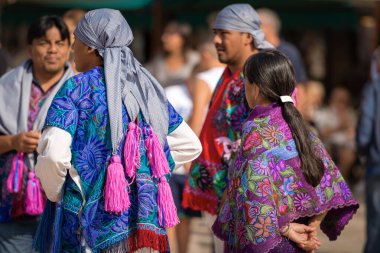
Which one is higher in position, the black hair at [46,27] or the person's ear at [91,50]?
the person's ear at [91,50]

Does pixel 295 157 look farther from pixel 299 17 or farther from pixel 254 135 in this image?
pixel 299 17

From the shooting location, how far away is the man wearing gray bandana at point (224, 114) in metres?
5.47

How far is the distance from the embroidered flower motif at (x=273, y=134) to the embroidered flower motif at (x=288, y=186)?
0.62ft

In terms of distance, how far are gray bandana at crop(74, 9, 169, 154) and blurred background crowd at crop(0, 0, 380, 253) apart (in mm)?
1828

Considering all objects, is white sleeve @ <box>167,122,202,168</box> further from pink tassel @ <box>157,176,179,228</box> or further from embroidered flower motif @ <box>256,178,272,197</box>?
embroidered flower motif @ <box>256,178,272,197</box>

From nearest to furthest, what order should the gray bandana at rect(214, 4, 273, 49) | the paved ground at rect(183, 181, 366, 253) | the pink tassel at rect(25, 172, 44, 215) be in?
the pink tassel at rect(25, 172, 44, 215)
the gray bandana at rect(214, 4, 273, 49)
the paved ground at rect(183, 181, 366, 253)

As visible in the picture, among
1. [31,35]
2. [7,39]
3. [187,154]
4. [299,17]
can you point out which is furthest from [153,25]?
[187,154]

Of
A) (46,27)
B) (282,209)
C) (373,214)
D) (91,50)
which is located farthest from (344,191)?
(373,214)

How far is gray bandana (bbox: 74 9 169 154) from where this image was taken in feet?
14.0

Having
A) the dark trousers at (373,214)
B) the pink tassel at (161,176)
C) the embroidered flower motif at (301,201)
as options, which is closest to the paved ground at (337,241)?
the dark trousers at (373,214)

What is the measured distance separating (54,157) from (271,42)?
3.69 meters

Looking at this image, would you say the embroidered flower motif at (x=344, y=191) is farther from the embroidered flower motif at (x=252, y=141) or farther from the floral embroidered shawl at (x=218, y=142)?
the floral embroidered shawl at (x=218, y=142)

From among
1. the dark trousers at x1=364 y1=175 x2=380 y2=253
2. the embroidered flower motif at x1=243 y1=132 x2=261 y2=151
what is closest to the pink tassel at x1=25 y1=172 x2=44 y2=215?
the embroidered flower motif at x1=243 y1=132 x2=261 y2=151

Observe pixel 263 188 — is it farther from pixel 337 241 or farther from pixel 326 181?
pixel 337 241
